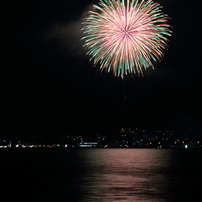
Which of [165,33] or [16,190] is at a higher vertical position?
[165,33]

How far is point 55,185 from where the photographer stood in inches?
2180

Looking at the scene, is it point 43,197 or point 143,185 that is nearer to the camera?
point 43,197

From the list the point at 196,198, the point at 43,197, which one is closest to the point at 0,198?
the point at 43,197

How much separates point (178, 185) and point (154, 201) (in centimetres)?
1655

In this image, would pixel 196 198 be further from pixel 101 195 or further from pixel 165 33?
pixel 165 33

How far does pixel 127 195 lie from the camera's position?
43781 mm

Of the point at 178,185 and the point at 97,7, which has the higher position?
the point at 97,7

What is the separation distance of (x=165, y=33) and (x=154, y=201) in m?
20.6

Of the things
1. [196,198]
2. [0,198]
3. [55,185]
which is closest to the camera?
[0,198]

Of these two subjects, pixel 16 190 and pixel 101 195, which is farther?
pixel 16 190

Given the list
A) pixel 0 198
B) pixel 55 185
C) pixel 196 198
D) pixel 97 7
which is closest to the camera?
pixel 0 198

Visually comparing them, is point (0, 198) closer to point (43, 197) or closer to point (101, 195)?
point (43, 197)

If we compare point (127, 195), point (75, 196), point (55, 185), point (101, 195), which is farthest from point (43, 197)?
point (55, 185)

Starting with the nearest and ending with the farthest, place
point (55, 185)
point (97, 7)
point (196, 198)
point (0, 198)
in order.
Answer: point (0, 198), point (196, 198), point (97, 7), point (55, 185)
